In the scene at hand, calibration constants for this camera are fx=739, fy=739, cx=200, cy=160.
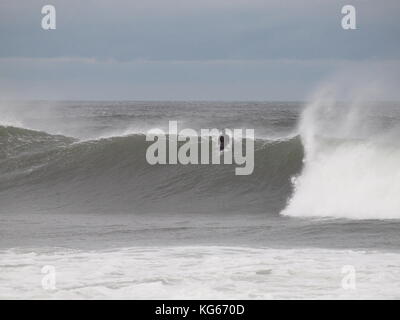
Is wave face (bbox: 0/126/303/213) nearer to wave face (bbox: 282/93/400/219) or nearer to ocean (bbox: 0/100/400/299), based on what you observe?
ocean (bbox: 0/100/400/299)

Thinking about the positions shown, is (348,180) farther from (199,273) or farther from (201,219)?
(199,273)

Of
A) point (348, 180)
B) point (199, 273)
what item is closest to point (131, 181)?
point (348, 180)

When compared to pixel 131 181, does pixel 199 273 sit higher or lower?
lower

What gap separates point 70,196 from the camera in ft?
67.3

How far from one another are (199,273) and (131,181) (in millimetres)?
11652

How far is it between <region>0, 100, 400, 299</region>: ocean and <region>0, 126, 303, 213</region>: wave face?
58 millimetres

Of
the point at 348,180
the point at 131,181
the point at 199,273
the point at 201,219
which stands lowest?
the point at 199,273

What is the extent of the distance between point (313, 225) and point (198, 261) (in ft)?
14.8

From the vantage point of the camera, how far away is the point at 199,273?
33.9ft

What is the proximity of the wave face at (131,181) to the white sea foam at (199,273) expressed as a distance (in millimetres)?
6521

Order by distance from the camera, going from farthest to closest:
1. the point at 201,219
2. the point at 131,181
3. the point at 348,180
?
the point at 131,181
the point at 348,180
the point at 201,219
